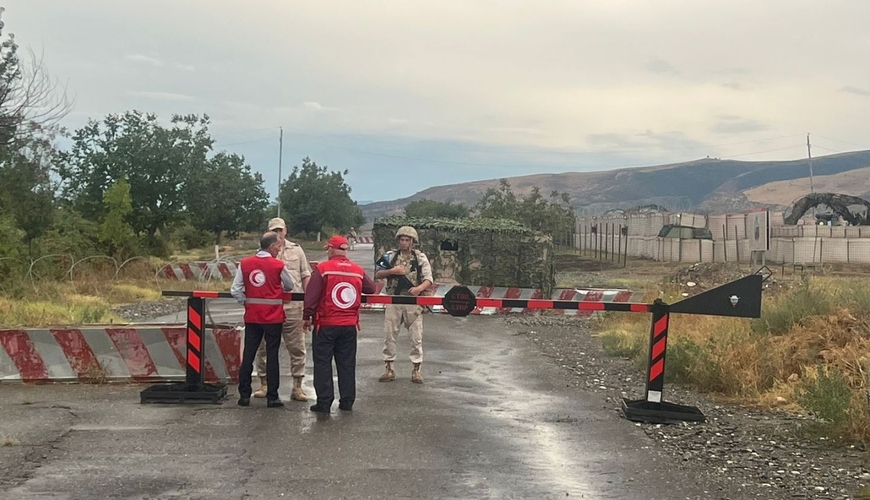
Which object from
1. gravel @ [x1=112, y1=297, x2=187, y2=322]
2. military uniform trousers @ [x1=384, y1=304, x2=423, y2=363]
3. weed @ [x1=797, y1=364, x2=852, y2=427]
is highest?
military uniform trousers @ [x1=384, y1=304, x2=423, y2=363]

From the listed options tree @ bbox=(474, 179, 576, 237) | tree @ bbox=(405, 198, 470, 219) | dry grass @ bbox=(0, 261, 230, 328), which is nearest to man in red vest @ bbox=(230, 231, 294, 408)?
dry grass @ bbox=(0, 261, 230, 328)

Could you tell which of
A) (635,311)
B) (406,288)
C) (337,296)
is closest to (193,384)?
(337,296)

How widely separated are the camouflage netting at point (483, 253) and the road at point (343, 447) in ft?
37.5

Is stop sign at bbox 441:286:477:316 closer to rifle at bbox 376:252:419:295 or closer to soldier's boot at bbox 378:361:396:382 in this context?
rifle at bbox 376:252:419:295

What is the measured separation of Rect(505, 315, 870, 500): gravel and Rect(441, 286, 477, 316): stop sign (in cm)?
183

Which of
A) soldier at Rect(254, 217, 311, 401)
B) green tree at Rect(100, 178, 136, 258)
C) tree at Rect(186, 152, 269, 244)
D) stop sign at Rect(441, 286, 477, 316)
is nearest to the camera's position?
soldier at Rect(254, 217, 311, 401)

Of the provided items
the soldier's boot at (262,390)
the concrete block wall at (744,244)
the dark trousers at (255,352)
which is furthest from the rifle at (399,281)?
the concrete block wall at (744,244)

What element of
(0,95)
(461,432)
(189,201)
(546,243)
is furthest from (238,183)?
(461,432)

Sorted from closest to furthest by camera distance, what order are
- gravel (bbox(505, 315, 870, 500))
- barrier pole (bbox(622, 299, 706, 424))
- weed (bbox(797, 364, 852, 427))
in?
gravel (bbox(505, 315, 870, 500)) → weed (bbox(797, 364, 852, 427)) → barrier pole (bbox(622, 299, 706, 424))

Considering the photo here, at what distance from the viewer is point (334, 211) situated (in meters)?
91.9

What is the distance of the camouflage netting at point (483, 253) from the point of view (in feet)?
75.0

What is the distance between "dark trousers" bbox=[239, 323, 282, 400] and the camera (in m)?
9.59

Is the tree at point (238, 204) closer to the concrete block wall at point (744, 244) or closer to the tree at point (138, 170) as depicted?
the tree at point (138, 170)

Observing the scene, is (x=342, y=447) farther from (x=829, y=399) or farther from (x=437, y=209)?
(x=437, y=209)
